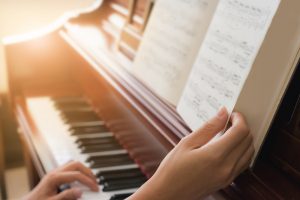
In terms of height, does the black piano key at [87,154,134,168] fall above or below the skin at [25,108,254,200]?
below

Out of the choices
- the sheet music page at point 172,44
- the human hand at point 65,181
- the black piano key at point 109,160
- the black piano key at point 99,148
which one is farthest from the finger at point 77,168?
the sheet music page at point 172,44

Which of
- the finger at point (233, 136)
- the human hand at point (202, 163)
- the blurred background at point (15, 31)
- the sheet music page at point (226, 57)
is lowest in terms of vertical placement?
the blurred background at point (15, 31)

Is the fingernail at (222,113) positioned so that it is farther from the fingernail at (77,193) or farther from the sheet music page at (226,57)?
the fingernail at (77,193)

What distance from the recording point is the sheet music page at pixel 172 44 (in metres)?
1.03

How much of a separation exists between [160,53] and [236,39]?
413 millimetres

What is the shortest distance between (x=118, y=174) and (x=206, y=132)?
63 centimetres

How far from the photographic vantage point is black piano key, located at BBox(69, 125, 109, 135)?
1.58m

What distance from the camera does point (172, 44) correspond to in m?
1.12

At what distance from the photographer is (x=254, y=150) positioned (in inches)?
29.5

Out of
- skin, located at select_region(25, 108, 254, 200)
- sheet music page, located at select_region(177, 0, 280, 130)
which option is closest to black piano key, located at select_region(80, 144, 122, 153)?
sheet music page, located at select_region(177, 0, 280, 130)

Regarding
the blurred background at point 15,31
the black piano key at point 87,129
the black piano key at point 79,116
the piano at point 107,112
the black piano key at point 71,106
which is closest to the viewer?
the piano at point 107,112

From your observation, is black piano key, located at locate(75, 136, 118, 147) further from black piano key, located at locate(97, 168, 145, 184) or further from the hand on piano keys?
black piano key, located at locate(97, 168, 145, 184)

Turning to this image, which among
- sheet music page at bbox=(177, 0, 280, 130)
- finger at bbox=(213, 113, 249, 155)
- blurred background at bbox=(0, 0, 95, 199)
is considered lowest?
blurred background at bbox=(0, 0, 95, 199)

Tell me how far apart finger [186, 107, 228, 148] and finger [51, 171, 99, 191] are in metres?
0.57
